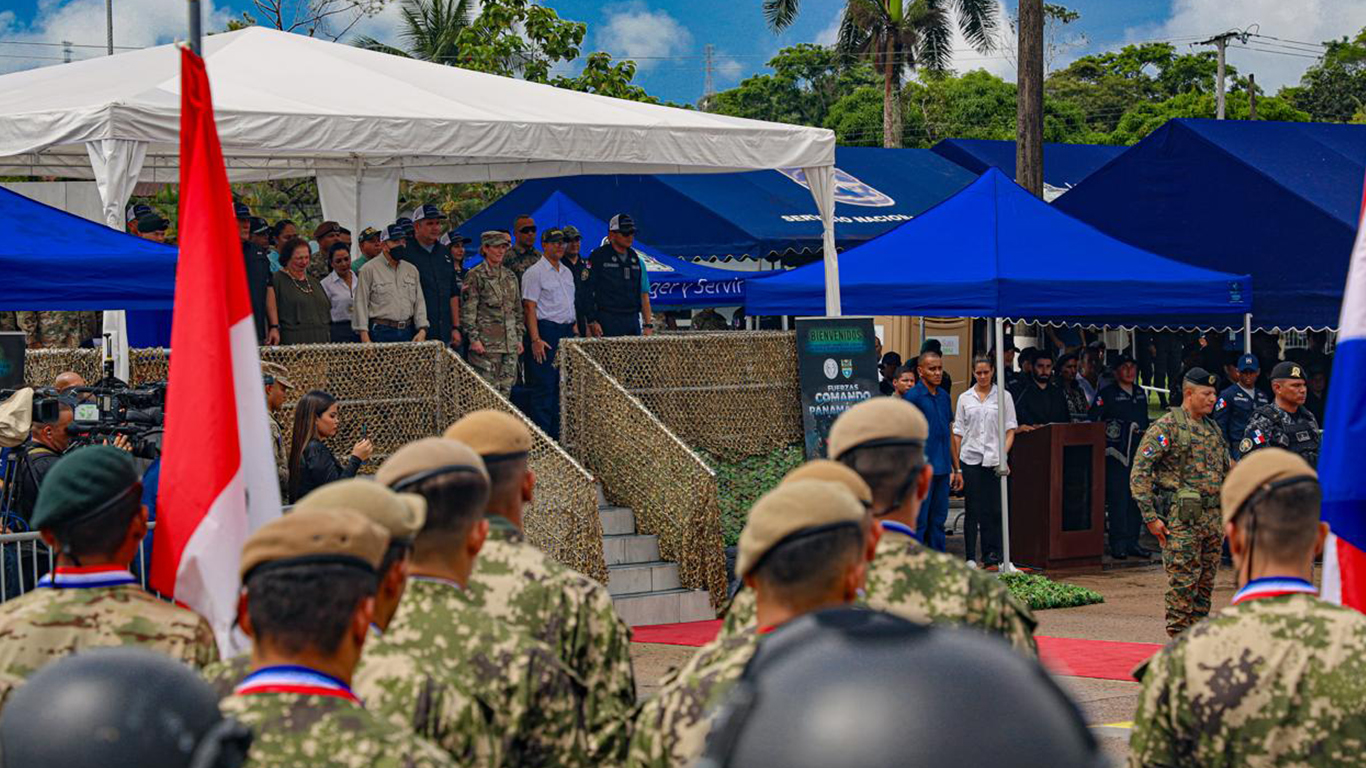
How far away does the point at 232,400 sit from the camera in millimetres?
5629

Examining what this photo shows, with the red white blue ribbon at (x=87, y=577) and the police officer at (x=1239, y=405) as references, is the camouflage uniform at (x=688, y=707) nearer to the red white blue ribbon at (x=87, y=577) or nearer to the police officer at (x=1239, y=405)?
the red white blue ribbon at (x=87, y=577)

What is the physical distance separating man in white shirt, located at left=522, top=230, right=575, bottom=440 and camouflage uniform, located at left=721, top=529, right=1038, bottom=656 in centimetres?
952

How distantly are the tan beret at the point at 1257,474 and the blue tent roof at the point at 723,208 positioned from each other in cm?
2028

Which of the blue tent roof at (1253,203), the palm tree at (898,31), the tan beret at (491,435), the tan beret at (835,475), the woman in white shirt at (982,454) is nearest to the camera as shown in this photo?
the tan beret at (835,475)

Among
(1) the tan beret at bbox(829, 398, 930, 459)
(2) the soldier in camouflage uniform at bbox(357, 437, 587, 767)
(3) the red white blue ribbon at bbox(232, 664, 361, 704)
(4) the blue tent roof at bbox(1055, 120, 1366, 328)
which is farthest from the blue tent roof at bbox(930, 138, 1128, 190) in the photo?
(3) the red white blue ribbon at bbox(232, 664, 361, 704)

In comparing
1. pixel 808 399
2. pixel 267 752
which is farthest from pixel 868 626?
pixel 808 399

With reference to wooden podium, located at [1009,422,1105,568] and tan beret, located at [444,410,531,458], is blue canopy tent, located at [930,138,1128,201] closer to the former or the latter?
wooden podium, located at [1009,422,1105,568]

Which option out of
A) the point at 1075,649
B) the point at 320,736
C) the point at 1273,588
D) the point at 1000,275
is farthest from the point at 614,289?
the point at 320,736

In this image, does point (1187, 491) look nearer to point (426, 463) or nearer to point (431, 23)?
point (426, 463)

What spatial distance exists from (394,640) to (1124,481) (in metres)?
13.3

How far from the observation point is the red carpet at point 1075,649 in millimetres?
Result: 10539

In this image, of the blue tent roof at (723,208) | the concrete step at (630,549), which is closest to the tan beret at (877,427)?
the concrete step at (630,549)

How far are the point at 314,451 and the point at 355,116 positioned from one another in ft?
10.7

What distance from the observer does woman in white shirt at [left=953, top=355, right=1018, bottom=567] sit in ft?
48.0
